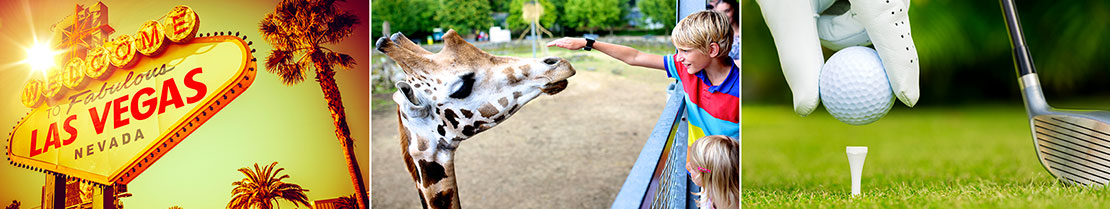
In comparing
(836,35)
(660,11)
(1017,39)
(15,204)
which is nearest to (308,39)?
(660,11)

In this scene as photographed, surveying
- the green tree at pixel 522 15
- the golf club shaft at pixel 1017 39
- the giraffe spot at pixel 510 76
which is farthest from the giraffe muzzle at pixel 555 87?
the golf club shaft at pixel 1017 39

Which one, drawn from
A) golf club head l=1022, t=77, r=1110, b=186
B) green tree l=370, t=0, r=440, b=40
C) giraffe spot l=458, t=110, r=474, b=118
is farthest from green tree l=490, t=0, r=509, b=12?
golf club head l=1022, t=77, r=1110, b=186

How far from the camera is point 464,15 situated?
9.56 ft

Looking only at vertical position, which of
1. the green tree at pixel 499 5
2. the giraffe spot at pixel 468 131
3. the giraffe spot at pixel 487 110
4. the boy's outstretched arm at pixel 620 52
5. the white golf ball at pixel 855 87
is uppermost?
the green tree at pixel 499 5

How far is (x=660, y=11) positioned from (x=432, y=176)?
1.02 metres

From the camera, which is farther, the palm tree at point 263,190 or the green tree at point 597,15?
the palm tree at point 263,190

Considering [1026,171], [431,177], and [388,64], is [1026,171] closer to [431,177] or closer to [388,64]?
[431,177]

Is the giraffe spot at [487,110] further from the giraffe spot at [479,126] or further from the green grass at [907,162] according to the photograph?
the green grass at [907,162]

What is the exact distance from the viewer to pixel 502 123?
9.28ft

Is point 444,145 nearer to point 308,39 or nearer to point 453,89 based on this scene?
point 453,89

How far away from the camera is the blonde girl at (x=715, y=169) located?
2506 mm

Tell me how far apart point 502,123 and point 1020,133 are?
5.79ft

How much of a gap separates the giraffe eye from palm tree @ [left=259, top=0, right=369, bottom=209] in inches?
25.8

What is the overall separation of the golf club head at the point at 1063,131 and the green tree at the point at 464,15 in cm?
176
